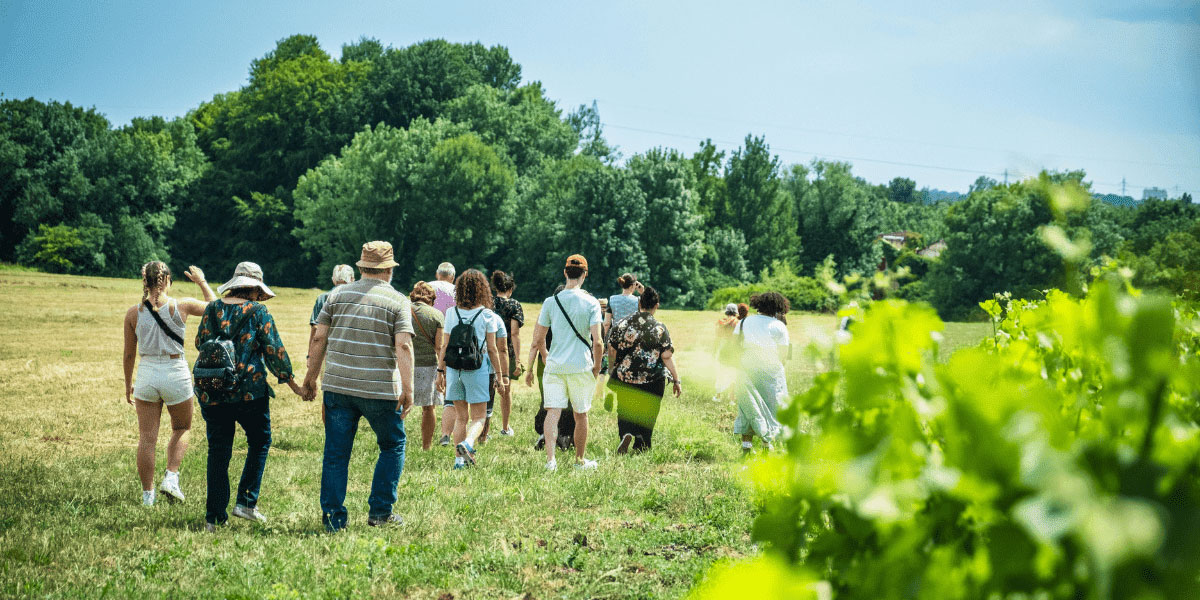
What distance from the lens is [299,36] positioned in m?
71.2

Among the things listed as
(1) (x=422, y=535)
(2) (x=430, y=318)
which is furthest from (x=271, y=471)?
(1) (x=422, y=535)

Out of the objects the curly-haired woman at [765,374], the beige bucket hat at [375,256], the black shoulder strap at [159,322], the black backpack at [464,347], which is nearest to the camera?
the beige bucket hat at [375,256]

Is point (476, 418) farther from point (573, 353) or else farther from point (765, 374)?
point (765, 374)

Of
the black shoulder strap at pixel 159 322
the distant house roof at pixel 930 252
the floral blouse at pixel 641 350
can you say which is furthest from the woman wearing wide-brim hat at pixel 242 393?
the distant house roof at pixel 930 252

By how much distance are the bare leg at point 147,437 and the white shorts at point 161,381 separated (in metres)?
0.08

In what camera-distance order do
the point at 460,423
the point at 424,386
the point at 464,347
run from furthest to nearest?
the point at 424,386
the point at 460,423
the point at 464,347

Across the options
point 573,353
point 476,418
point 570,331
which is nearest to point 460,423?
point 476,418

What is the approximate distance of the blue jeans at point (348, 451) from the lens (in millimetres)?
5906

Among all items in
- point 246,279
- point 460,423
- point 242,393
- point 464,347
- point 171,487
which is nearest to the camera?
point 242,393

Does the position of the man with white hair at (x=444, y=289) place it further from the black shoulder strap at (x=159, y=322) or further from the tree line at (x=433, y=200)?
the tree line at (x=433, y=200)

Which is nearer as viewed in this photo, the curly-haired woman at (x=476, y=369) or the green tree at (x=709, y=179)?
the curly-haired woman at (x=476, y=369)

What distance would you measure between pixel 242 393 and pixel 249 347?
1.13 feet

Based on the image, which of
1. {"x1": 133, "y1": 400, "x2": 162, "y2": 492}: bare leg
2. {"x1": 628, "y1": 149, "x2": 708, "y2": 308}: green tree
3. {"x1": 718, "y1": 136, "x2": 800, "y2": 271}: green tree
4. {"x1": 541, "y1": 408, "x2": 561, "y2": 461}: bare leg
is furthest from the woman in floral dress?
{"x1": 718, "y1": 136, "x2": 800, "y2": 271}: green tree

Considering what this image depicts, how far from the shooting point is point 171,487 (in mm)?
6605
